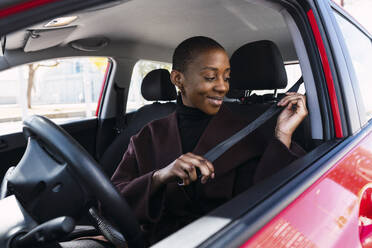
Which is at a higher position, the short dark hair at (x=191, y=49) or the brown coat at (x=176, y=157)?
the short dark hair at (x=191, y=49)

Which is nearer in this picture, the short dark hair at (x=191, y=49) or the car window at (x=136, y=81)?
the short dark hair at (x=191, y=49)

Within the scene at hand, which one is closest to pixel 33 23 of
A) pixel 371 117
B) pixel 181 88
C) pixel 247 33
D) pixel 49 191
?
pixel 49 191

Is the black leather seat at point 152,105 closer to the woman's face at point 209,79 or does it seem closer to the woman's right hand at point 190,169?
the woman's face at point 209,79

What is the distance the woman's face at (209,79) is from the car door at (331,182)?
38cm

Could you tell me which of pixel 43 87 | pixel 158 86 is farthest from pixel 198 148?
pixel 43 87

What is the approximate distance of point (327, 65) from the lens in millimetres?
1431

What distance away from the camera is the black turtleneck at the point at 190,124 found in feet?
5.12

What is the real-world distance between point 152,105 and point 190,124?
122 centimetres

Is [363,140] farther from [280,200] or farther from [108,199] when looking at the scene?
[108,199]

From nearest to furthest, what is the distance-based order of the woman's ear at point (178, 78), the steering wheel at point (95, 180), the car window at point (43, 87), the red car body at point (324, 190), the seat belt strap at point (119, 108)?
the red car body at point (324, 190), the steering wheel at point (95, 180), the woman's ear at point (178, 78), the car window at point (43, 87), the seat belt strap at point (119, 108)

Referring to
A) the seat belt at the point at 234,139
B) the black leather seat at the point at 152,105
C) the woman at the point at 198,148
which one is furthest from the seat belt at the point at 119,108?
the seat belt at the point at 234,139

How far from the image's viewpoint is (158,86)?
8.96 feet

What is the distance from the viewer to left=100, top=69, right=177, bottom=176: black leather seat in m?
2.57

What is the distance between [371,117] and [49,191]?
1.67 m
